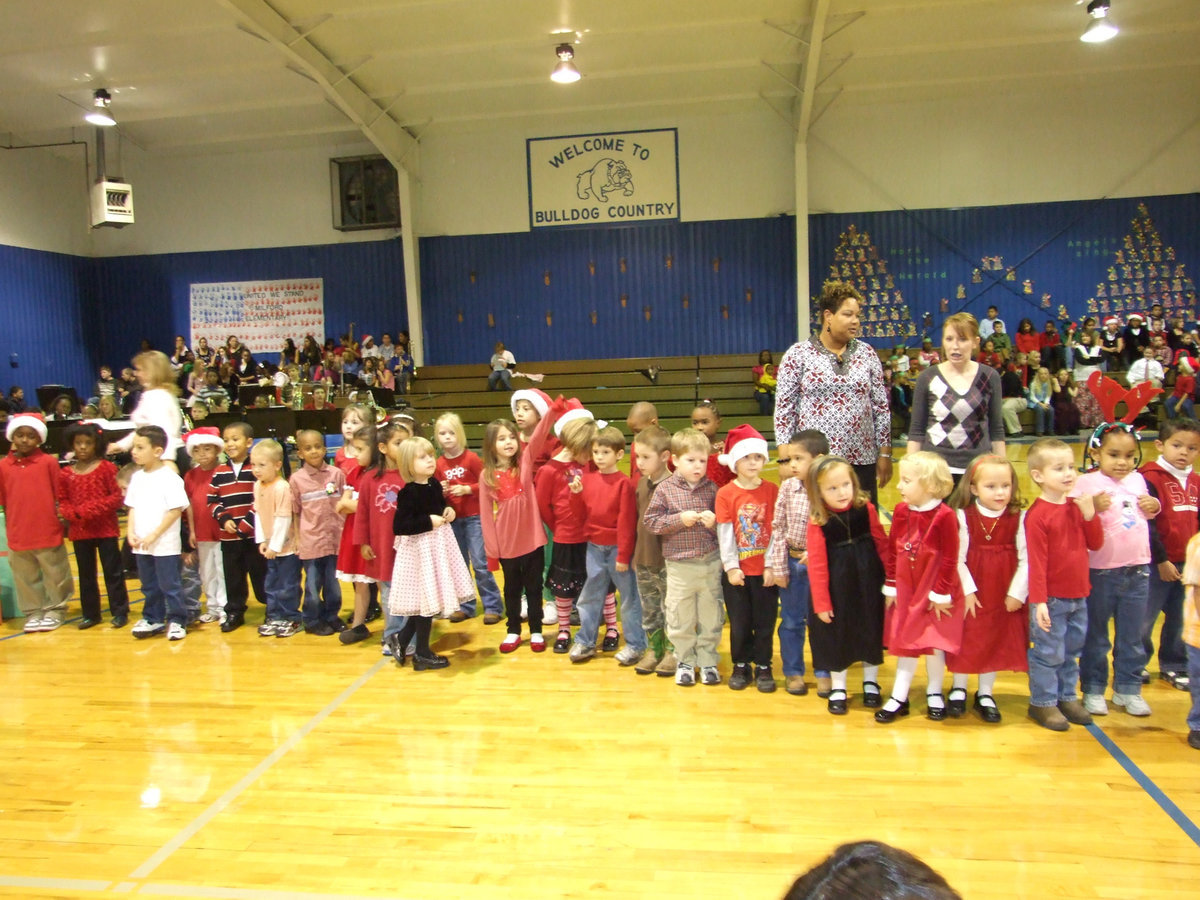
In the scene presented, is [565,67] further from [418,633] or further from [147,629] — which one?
[418,633]

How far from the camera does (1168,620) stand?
3.63 metres

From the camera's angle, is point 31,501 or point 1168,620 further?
point 31,501

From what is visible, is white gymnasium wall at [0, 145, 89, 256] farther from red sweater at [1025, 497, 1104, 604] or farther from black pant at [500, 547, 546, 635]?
red sweater at [1025, 497, 1104, 604]

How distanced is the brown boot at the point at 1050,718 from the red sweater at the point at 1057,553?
44 centimetres

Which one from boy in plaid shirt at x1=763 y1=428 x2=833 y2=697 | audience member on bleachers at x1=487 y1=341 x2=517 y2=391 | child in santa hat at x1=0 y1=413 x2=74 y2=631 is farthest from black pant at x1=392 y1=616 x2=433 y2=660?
audience member on bleachers at x1=487 y1=341 x2=517 y2=391

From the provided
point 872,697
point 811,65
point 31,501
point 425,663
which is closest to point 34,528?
point 31,501

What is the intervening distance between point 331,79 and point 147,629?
9.51m

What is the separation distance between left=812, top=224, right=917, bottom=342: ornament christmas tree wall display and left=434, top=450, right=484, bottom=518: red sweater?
10999mm

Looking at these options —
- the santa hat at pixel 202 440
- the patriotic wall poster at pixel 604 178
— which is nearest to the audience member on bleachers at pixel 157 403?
the santa hat at pixel 202 440

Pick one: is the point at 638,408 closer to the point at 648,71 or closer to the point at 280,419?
the point at 280,419

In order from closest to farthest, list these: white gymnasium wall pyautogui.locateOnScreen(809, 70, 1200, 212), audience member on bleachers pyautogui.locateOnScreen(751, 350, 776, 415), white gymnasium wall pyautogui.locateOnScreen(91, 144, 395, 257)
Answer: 1. audience member on bleachers pyautogui.locateOnScreen(751, 350, 776, 415)
2. white gymnasium wall pyautogui.locateOnScreen(809, 70, 1200, 212)
3. white gymnasium wall pyautogui.locateOnScreen(91, 144, 395, 257)

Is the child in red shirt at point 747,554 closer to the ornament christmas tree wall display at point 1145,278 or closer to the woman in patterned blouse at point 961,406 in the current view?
the woman in patterned blouse at point 961,406

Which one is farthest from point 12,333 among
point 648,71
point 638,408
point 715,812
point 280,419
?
point 715,812

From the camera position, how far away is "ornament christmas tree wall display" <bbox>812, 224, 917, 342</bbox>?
1477 cm
